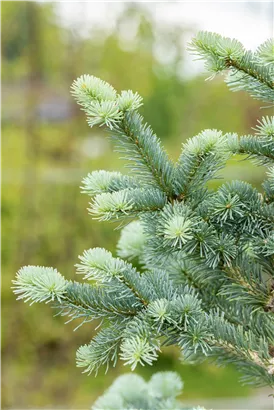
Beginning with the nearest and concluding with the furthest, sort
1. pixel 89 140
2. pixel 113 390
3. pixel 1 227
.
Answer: pixel 113 390
pixel 1 227
pixel 89 140

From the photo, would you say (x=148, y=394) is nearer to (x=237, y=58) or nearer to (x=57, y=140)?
(x=237, y=58)

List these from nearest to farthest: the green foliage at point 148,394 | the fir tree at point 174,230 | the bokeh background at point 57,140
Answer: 1. the fir tree at point 174,230
2. the green foliage at point 148,394
3. the bokeh background at point 57,140

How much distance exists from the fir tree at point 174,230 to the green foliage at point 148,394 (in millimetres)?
235

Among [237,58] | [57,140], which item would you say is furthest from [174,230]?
[57,140]

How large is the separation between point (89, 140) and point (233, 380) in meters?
2.40

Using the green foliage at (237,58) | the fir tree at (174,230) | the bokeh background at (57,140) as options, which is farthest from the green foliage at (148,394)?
the bokeh background at (57,140)

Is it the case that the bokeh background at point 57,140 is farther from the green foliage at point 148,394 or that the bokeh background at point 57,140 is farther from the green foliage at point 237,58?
the green foliage at point 237,58

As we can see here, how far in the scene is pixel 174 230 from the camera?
19.2 inches

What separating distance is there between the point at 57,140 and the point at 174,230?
309cm

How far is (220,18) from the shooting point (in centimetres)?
357

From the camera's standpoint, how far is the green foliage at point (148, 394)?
2.50ft

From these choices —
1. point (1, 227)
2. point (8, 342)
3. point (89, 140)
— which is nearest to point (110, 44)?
point (89, 140)

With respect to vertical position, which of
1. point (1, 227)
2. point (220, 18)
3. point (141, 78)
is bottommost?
point (1, 227)

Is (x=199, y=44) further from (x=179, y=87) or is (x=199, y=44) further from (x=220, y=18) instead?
Answer: (x=179, y=87)
